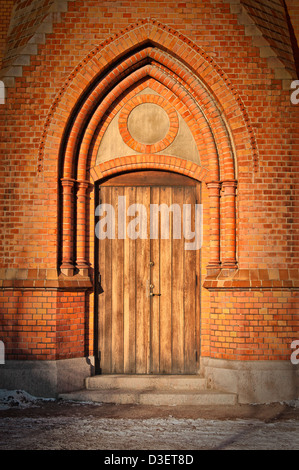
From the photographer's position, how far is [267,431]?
17.6ft

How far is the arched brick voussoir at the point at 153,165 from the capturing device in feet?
24.0

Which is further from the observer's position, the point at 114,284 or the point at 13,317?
the point at 114,284

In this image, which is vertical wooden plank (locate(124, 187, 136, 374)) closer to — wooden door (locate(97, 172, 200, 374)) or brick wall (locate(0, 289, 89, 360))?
wooden door (locate(97, 172, 200, 374))

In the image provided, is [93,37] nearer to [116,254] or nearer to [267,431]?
[116,254]

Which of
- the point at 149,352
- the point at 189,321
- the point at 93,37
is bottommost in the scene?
the point at 149,352

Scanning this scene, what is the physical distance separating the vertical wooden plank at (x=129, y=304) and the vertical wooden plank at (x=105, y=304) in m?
0.23

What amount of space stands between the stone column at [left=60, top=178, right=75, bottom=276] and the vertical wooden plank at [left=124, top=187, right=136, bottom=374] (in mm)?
800

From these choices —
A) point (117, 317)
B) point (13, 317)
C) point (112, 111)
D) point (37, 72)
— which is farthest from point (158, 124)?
point (13, 317)

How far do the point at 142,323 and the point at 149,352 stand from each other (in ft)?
1.39

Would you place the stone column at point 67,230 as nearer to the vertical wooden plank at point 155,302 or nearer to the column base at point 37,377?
the vertical wooden plank at point 155,302

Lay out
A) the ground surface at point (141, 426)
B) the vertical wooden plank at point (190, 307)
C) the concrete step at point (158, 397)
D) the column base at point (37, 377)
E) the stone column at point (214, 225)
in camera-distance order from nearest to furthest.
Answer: the ground surface at point (141, 426) → the concrete step at point (158, 397) → the column base at point (37, 377) → the stone column at point (214, 225) → the vertical wooden plank at point (190, 307)

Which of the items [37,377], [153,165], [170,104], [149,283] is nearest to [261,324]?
[149,283]

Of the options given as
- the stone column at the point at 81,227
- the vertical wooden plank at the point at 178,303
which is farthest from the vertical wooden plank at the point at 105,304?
the vertical wooden plank at the point at 178,303

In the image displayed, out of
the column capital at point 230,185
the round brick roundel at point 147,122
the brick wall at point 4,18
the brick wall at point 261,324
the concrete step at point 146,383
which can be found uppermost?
the brick wall at point 4,18
